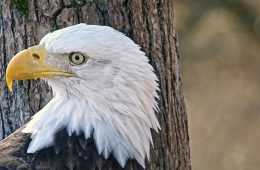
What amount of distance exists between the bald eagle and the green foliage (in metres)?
→ 0.60

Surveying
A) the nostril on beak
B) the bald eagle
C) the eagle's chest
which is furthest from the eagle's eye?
the eagle's chest

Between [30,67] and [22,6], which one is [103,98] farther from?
[22,6]

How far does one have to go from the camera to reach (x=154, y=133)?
19.4 ft

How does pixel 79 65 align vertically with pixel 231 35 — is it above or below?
below

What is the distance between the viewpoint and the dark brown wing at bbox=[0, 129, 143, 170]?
5.23 metres

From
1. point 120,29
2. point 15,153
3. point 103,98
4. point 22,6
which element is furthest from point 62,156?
point 22,6

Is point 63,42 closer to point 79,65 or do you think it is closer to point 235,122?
point 79,65

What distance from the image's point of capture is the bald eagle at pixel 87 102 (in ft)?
17.1


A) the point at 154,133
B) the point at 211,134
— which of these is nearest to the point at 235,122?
the point at 211,134

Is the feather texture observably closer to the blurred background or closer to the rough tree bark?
the rough tree bark

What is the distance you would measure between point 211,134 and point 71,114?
632 centimetres

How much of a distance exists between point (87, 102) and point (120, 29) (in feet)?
1.99

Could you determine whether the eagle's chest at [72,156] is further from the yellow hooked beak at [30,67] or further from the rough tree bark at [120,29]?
the rough tree bark at [120,29]

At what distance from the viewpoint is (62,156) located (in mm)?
5293
